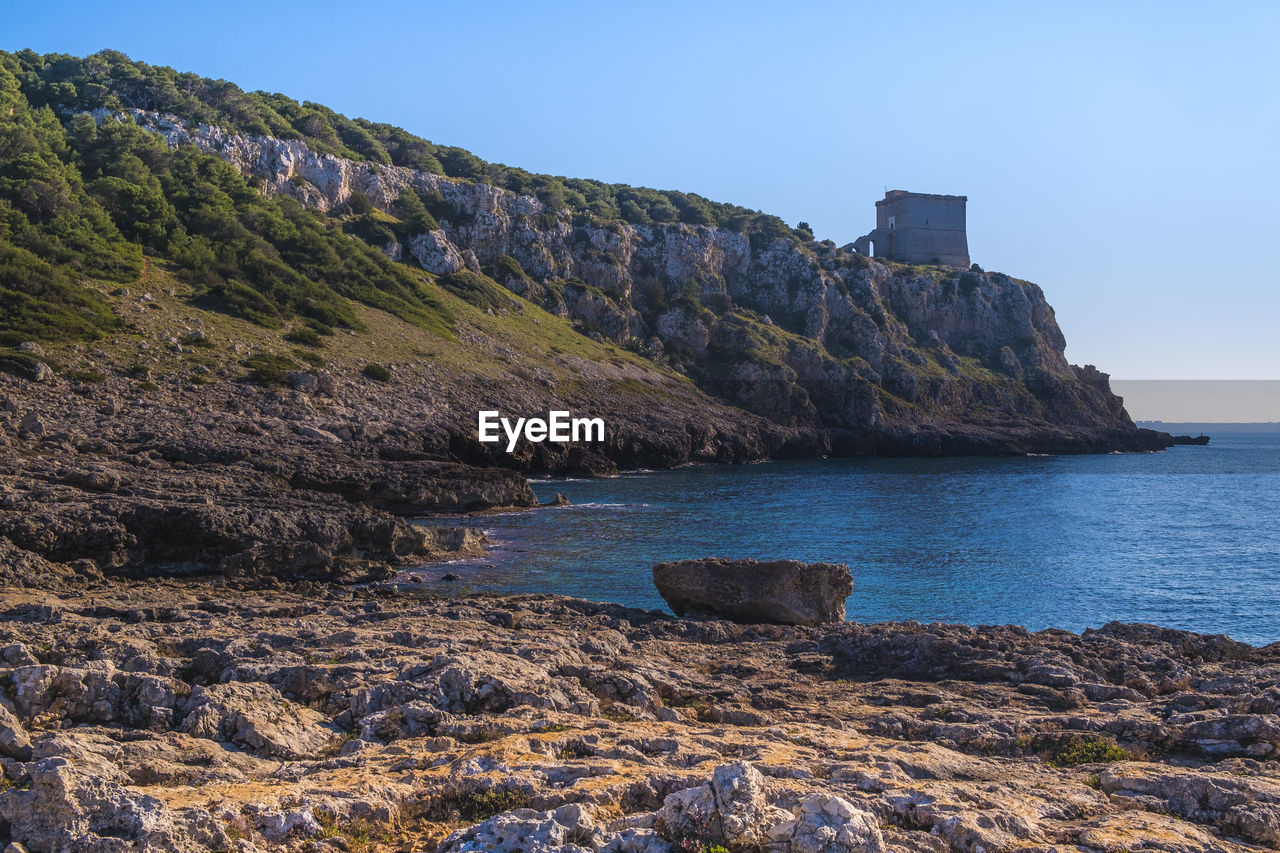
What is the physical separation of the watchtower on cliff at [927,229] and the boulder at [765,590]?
135m

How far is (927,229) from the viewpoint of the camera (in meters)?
149

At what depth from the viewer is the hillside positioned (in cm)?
6769

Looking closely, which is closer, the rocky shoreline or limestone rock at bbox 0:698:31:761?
the rocky shoreline

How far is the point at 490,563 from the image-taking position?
33562mm

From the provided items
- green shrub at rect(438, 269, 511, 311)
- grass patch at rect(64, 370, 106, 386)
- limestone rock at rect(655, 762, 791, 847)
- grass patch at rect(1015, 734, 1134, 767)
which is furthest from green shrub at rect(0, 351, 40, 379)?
green shrub at rect(438, 269, 511, 311)

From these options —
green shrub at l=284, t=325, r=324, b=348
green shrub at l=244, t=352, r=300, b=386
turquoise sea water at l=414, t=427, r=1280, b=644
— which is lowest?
turquoise sea water at l=414, t=427, r=1280, b=644

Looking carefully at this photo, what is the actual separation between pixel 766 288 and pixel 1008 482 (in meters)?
62.6

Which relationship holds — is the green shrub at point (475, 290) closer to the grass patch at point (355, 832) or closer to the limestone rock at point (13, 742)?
the limestone rock at point (13, 742)

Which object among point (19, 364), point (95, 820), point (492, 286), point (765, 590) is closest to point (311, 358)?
point (19, 364)

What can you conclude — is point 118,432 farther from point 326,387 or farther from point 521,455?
point 521,455

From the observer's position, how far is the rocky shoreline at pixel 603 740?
7406 mm

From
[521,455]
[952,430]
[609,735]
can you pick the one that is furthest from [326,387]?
[952,430]

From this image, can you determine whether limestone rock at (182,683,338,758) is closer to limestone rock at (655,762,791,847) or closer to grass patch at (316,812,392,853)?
grass patch at (316,812,392,853)

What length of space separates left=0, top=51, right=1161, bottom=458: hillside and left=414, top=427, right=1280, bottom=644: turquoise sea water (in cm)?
1772
